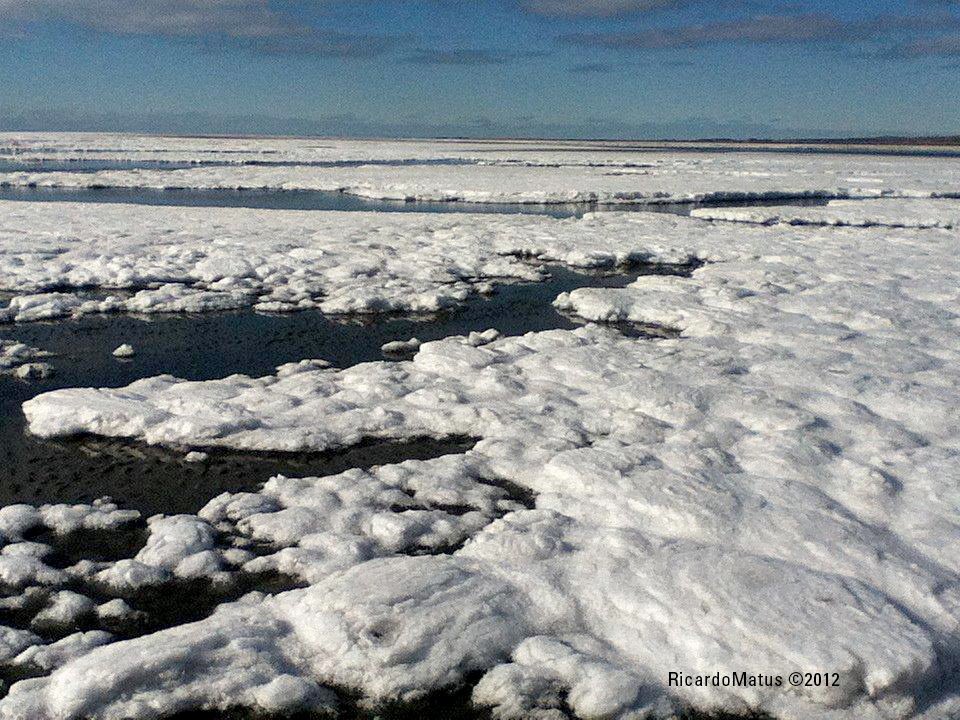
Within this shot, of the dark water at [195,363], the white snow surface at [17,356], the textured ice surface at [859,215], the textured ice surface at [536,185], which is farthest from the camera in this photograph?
the textured ice surface at [536,185]

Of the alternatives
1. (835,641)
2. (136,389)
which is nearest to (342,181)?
(136,389)

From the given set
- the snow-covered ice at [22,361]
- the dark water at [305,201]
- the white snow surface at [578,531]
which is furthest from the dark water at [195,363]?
the dark water at [305,201]

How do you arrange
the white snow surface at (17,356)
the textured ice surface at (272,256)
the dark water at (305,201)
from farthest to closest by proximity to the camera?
1. the dark water at (305,201)
2. the textured ice surface at (272,256)
3. the white snow surface at (17,356)

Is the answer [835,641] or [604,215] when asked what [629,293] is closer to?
[835,641]

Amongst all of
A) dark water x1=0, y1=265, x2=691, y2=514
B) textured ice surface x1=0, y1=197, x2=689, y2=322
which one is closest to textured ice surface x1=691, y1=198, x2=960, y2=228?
textured ice surface x1=0, y1=197, x2=689, y2=322

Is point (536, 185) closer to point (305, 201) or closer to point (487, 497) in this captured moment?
point (305, 201)

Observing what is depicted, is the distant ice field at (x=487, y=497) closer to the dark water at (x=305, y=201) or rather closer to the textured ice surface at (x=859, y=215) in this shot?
the textured ice surface at (x=859, y=215)

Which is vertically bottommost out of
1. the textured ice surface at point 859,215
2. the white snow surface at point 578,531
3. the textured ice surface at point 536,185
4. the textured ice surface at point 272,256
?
the white snow surface at point 578,531
